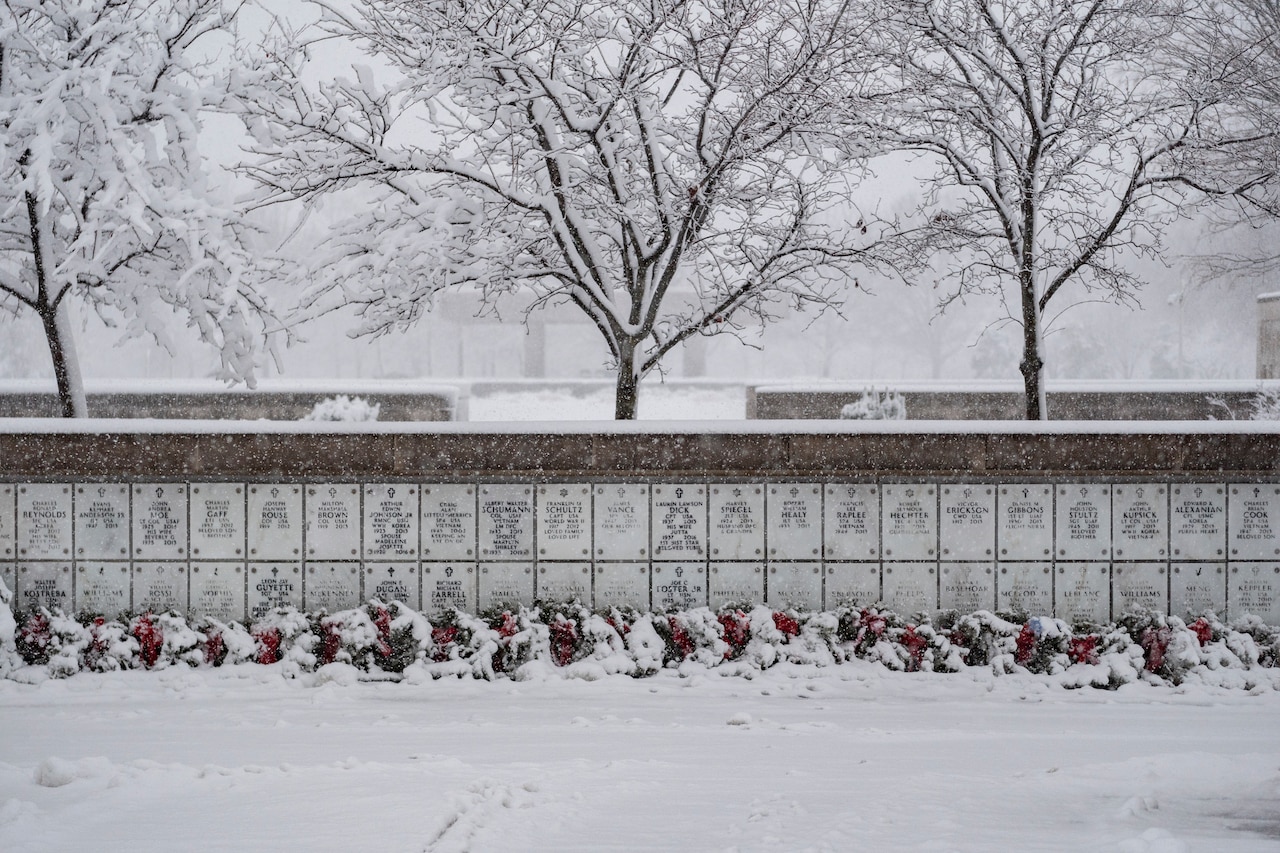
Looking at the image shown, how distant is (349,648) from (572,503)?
Result: 180 cm

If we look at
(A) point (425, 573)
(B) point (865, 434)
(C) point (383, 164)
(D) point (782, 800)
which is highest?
(C) point (383, 164)

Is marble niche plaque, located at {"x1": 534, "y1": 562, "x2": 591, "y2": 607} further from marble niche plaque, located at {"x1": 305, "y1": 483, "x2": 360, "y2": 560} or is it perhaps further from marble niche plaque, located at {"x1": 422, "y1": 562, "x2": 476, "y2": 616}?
marble niche plaque, located at {"x1": 305, "y1": 483, "x2": 360, "y2": 560}

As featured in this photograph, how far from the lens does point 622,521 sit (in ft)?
25.1

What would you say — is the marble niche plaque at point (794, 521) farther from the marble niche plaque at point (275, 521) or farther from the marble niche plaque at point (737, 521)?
the marble niche plaque at point (275, 521)

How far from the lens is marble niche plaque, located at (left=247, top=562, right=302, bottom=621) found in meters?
7.64

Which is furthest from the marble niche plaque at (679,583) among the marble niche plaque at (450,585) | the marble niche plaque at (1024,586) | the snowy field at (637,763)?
the marble niche plaque at (1024,586)

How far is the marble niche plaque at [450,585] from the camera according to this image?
7.64m

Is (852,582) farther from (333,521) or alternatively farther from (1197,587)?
(333,521)

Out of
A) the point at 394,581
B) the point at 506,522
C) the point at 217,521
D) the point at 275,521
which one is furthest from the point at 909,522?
the point at 217,521

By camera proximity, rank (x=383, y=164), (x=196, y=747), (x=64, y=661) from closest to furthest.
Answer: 1. (x=196, y=747)
2. (x=64, y=661)
3. (x=383, y=164)

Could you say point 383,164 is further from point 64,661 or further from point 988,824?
point 988,824

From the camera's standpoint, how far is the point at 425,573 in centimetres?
764

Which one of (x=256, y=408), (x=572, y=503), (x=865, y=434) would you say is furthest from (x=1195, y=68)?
(x=256, y=408)

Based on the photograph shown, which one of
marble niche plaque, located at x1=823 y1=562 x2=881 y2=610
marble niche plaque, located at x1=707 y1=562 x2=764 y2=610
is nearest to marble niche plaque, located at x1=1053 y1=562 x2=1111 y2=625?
marble niche plaque, located at x1=823 y1=562 x2=881 y2=610
